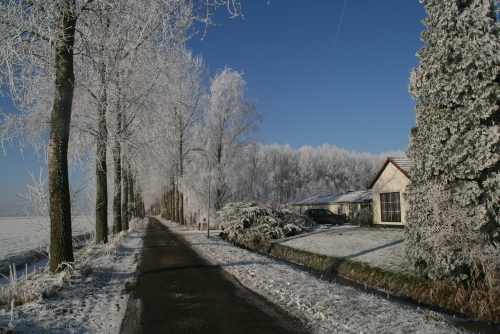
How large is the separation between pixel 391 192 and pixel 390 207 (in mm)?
1013

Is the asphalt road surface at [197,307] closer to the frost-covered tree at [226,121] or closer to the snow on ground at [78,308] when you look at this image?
the snow on ground at [78,308]

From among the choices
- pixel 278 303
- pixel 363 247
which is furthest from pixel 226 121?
pixel 278 303

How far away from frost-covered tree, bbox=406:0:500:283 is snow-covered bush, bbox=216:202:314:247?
11.8 m

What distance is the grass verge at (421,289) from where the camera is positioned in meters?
6.61

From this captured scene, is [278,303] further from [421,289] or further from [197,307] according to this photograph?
[421,289]

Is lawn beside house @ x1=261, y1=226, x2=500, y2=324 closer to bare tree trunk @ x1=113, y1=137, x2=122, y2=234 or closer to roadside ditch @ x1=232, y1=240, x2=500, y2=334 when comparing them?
roadside ditch @ x1=232, y1=240, x2=500, y2=334

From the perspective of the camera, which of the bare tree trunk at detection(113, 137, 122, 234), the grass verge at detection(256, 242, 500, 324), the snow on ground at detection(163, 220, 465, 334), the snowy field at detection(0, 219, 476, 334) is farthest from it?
the bare tree trunk at detection(113, 137, 122, 234)

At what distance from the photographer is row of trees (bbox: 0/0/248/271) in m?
6.34

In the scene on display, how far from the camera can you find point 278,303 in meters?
6.56

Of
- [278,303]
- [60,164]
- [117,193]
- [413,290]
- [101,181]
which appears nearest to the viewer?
[278,303]

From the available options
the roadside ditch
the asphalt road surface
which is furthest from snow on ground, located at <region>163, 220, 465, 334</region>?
the roadside ditch

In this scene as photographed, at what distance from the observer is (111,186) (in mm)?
20812

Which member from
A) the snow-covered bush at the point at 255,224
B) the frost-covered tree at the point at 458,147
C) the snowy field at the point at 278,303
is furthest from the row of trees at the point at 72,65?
the snow-covered bush at the point at 255,224

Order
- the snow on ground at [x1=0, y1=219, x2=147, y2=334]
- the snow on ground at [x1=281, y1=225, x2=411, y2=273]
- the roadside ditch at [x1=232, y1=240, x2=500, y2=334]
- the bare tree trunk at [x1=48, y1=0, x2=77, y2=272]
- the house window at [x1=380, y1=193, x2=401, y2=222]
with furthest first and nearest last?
the house window at [x1=380, y1=193, x2=401, y2=222], the snow on ground at [x1=281, y1=225, x2=411, y2=273], the bare tree trunk at [x1=48, y1=0, x2=77, y2=272], the roadside ditch at [x1=232, y1=240, x2=500, y2=334], the snow on ground at [x1=0, y1=219, x2=147, y2=334]
